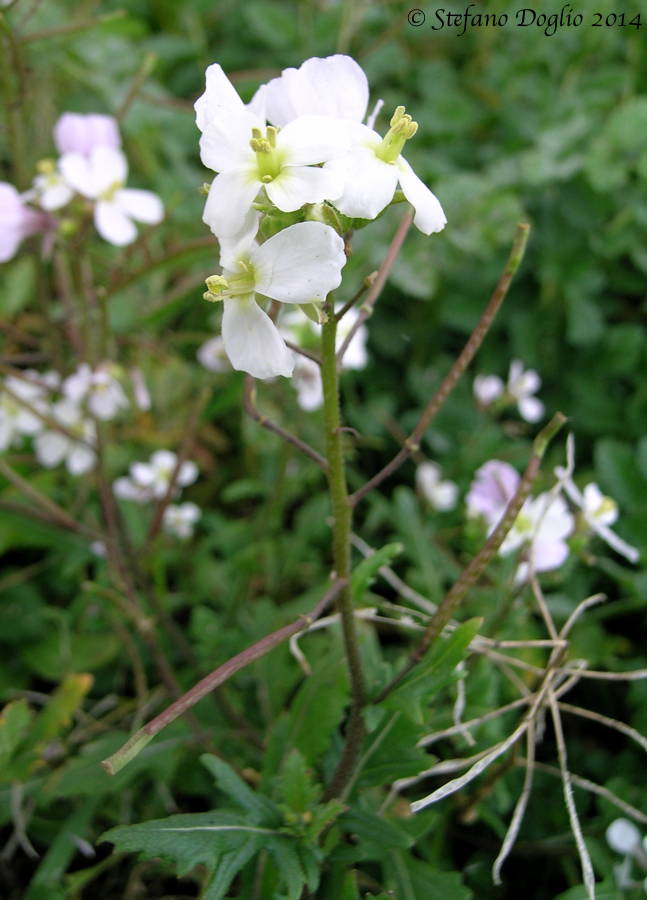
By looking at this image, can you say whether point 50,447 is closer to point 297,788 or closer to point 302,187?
point 297,788

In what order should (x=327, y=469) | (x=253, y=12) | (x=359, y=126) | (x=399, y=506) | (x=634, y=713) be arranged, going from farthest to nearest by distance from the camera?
(x=253, y=12), (x=399, y=506), (x=634, y=713), (x=327, y=469), (x=359, y=126)

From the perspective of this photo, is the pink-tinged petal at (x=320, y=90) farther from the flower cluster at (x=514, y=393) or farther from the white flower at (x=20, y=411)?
the flower cluster at (x=514, y=393)

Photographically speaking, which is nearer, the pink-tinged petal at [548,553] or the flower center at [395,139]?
the flower center at [395,139]

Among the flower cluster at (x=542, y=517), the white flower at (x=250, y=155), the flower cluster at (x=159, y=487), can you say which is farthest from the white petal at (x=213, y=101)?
the flower cluster at (x=159, y=487)

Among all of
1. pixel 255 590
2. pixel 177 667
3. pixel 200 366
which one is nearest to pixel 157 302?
pixel 200 366

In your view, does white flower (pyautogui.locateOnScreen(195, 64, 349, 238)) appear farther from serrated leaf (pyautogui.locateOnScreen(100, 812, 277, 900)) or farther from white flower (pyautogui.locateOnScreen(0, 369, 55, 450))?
white flower (pyautogui.locateOnScreen(0, 369, 55, 450))

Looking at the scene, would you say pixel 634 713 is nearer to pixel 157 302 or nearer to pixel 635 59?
pixel 157 302

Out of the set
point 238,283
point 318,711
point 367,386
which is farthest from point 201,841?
point 367,386
